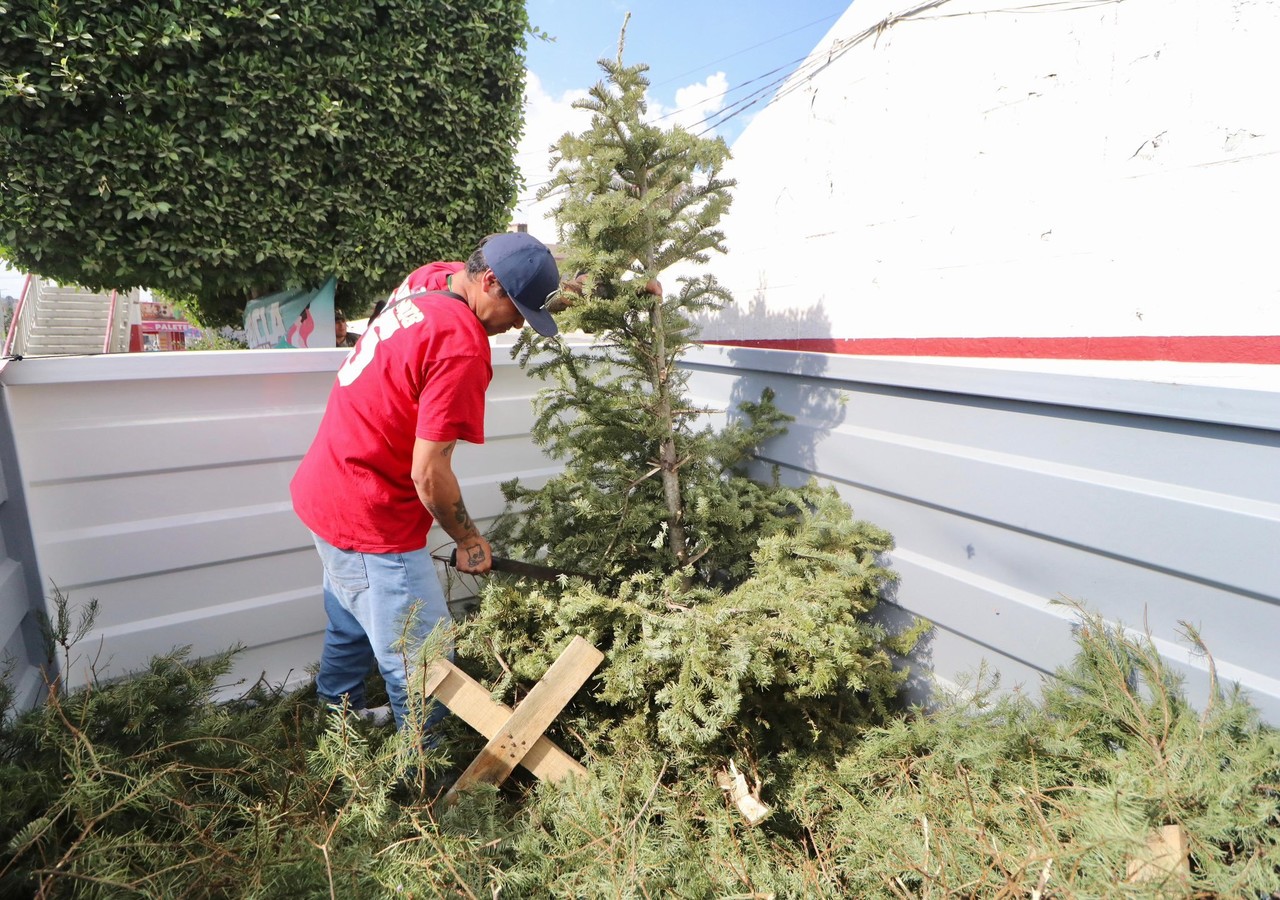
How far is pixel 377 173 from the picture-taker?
13.9ft

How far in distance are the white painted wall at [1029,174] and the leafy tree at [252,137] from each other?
7.04ft

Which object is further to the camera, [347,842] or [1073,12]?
[1073,12]

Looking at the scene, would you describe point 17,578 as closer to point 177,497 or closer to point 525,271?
point 177,497

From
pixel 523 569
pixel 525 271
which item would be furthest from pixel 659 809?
pixel 525 271

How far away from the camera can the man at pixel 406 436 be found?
216 centimetres

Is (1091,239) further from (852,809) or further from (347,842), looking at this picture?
(347,842)

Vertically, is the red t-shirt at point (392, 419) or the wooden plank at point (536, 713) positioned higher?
the red t-shirt at point (392, 419)

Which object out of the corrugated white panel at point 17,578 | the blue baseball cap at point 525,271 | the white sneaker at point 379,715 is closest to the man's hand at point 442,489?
the blue baseball cap at point 525,271

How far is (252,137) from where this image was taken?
3.68 m

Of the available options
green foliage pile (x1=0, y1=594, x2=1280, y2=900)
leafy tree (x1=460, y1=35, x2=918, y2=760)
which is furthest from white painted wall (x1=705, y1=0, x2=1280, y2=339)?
green foliage pile (x1=0, y1=594, x2=1280, y2=900)

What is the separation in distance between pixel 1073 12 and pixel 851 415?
1656mm

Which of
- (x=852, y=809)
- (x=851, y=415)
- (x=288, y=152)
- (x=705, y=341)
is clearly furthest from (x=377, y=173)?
(x=852, y=809)

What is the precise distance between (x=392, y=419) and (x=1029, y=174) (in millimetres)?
2473

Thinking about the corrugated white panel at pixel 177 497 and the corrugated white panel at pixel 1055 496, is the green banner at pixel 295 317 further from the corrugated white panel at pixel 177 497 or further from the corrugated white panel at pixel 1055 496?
the corrugated white panel at pixel 1055 496
